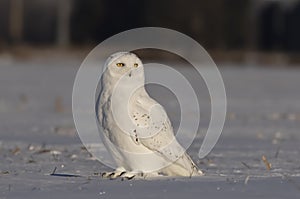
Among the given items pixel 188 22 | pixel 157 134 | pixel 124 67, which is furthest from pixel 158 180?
pixel 188 22

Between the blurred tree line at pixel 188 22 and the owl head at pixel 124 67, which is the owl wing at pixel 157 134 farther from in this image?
the blurred tree line at pixel 188 22

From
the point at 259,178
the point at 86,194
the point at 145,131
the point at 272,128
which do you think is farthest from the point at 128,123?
the point at 272,128

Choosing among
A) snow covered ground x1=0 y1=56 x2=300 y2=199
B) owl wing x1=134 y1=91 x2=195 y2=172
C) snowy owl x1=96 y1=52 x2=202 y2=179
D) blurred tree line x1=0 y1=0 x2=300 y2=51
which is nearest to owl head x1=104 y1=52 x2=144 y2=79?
snowy owl x1=96 y1=52 x2=202 y2=179

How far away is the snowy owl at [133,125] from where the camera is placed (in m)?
6.08

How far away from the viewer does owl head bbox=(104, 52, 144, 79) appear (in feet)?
20.2

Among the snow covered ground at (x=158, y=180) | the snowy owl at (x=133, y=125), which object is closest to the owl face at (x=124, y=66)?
the snowy owl at (x=133, y=125)

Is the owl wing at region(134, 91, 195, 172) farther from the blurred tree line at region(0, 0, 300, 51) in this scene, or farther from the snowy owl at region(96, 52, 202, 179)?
the blurred tree line at region(0, 0, 300, 51)

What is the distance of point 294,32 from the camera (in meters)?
62.3

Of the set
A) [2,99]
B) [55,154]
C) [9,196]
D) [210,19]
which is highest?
[9,196]

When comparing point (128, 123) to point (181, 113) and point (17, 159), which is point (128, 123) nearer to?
point (17, 159)

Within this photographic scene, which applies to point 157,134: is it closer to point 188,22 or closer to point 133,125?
point 133,125

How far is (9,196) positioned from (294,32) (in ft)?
190

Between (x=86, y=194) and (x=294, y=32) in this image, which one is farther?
(x=294, y=32)

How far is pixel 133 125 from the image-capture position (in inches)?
239
